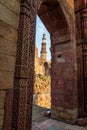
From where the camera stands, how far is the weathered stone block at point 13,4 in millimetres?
1759

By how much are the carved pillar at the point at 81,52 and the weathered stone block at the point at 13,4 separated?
9.86 ft

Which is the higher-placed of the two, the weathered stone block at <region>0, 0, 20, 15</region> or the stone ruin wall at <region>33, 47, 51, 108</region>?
the weathered stone block at <region>0, 0, 20, 15</region>

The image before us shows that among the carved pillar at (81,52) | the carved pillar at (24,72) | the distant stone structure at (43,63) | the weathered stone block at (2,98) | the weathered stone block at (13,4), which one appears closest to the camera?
the weathered stone block at (2,98)

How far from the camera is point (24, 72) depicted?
2.01 m

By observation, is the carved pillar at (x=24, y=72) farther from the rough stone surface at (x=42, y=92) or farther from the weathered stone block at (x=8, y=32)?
the rough stone surface at (x=42, y=92)

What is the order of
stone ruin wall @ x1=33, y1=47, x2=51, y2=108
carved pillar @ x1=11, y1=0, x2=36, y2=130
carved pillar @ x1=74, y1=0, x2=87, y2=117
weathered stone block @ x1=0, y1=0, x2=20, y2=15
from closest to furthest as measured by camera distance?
weathered stone block @ x1=0, y1=0, x2=20, y2=15 < carved pillar @ x1=11, y1=0, x2=36, y2=130 < carved pillar @ x1=74, y1=0, x2=87, y2=117 < stone ruin wall @ x1=33, y1=47, x2=51, y2=108

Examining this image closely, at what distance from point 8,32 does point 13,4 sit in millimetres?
493

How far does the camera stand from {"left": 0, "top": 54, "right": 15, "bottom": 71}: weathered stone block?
1648 millimetres

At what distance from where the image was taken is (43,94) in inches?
477

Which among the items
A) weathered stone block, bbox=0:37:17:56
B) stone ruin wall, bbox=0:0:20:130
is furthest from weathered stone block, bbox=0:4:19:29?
weathered stone block, bbox=0:37:17:56

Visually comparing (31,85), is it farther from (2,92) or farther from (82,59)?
(82,59)

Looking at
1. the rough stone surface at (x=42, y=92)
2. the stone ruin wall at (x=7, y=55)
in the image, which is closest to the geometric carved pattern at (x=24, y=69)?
the stone ruin wall at (x=7, y=55)

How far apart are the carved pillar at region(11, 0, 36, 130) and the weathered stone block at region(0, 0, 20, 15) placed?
9cm

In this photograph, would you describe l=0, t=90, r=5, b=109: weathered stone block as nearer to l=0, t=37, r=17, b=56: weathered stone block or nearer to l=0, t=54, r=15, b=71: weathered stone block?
l=0, t=54, r=15, b=71: weathered stone block
